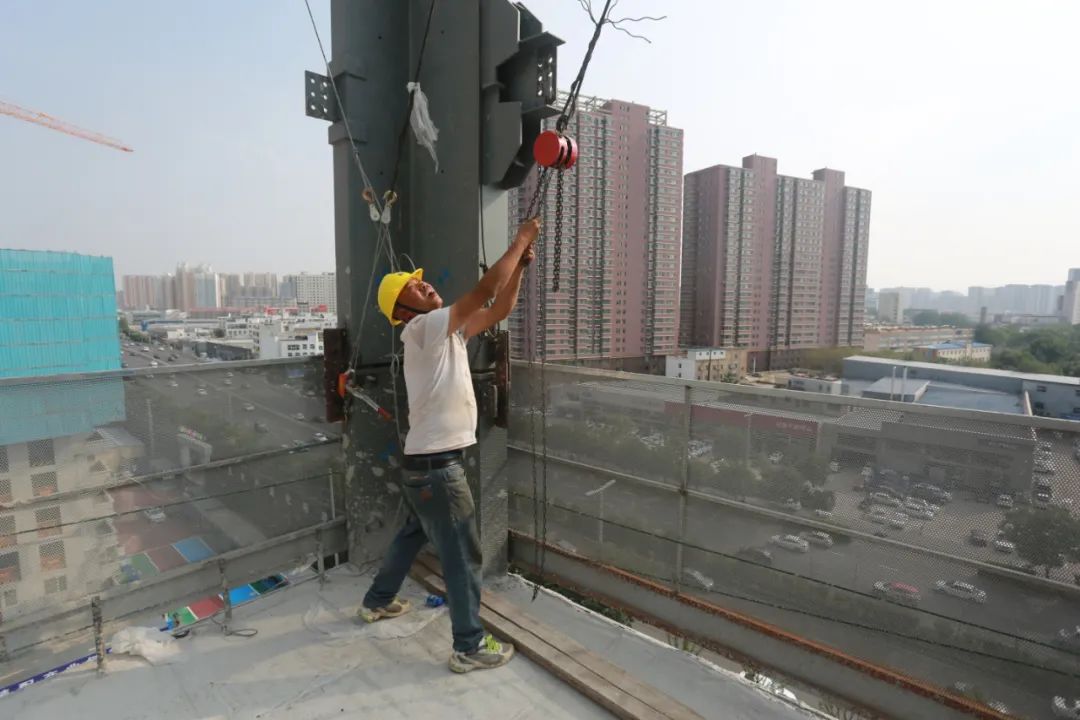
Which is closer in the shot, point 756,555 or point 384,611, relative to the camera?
point 756,555

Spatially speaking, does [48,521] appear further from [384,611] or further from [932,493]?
[932,493]

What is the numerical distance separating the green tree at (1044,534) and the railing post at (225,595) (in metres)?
3.58

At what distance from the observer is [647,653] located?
274cm

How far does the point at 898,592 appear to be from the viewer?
2180mm

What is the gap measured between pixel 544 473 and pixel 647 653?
1.11 m

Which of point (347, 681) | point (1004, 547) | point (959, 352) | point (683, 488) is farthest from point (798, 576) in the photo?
point (959, 352)

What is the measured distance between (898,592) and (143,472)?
3530 millimetres

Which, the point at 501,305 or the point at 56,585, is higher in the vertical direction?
the point at 501,305

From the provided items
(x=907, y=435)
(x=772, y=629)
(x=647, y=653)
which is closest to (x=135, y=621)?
(x=647, y=653)

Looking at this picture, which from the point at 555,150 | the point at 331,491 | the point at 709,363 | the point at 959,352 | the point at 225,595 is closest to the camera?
the point at 555,150

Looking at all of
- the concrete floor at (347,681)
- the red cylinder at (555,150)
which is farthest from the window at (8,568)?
the red cylinder at (555,150)

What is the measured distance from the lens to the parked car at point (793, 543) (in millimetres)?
2408

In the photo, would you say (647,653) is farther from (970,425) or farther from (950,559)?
(970,425)

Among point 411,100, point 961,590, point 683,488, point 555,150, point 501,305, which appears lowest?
point 961,590
